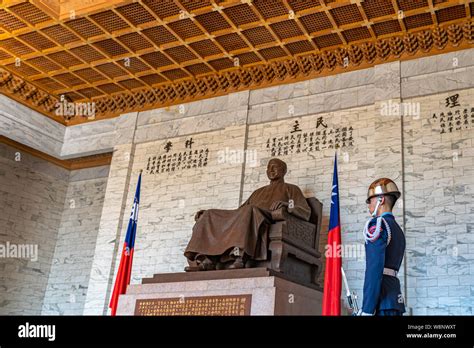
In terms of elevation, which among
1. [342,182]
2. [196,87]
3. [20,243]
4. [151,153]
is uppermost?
[196,87]

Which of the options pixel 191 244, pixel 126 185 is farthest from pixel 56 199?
pixel 191 244

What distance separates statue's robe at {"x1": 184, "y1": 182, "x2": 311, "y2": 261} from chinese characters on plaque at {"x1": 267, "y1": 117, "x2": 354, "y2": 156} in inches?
61.3

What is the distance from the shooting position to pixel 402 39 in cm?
737

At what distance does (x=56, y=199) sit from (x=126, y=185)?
2.23m

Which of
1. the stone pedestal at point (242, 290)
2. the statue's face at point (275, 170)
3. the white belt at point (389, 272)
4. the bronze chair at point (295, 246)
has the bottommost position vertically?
the white belt at point (389, 272)

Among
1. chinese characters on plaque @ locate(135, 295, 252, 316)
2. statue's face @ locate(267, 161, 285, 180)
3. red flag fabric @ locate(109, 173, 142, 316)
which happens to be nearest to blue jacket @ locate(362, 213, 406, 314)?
chinese characters on plaque @ locate(135, 295, 252, 316)

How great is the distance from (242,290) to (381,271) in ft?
7.10

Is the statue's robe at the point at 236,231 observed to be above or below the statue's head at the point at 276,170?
below

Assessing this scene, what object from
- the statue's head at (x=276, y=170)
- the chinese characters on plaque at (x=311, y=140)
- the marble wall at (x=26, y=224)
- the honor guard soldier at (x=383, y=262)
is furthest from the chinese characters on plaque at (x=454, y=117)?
the marble wall at (x=26, y=224)

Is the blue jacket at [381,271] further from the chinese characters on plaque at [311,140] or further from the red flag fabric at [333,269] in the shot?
the chinese characters on plaque at [311,140]

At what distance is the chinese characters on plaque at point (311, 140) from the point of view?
7461mm

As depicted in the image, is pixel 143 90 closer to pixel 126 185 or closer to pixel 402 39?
pixel 126 185

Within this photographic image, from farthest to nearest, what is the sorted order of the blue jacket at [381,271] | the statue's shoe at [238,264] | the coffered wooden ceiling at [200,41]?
the coffered wooden ceiling at [200,41] < the statue's shoe at [238,264] < the blue jacket at [381,271]

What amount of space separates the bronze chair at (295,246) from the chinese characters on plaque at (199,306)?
54cm
